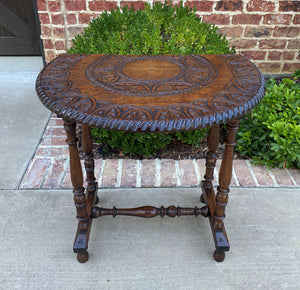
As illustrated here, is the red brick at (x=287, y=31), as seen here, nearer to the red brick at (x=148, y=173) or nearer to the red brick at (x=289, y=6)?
the red brick at (x=289, y=6)

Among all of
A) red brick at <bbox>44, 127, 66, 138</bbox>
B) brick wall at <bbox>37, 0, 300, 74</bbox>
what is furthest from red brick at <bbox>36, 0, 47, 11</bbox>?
red brick at <bbox>44, 127, 66, 138</bbox>

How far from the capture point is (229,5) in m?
3.35

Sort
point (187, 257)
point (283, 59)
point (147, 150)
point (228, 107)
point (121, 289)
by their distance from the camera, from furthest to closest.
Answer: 1. point (283, 59)
2. point (147, 150)
3. point (187, 257)
4. point (121, 289)
5. point (228, 107)

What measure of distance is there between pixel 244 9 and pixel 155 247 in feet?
8.98

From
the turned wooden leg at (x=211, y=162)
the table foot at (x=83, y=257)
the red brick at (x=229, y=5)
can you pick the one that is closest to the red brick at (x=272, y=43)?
the red brick at (x=229, y=5)

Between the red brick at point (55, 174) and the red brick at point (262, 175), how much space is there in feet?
5.01

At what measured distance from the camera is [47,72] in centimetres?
167

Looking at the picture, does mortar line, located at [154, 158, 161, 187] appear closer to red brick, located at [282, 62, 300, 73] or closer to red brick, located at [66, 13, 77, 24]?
red brick, located at [66, 13, 77, 24]

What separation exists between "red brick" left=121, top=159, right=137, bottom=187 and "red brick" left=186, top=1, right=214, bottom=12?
6.13 ft

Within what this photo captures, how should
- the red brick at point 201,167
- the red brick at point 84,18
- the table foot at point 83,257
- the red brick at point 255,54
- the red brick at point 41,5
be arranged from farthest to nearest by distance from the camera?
the red brick at point 255,54 < the red brick at point 84,18 < the red brick at point 41,5 < the red brick at point 201,167 < the table foot at point 83,257

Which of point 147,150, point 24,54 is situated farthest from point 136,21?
point 24,54

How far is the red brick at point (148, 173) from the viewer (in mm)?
2389

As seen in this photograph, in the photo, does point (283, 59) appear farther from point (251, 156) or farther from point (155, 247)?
point (155, 247)

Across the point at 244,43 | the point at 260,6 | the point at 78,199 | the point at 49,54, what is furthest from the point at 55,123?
the point at 260,6
